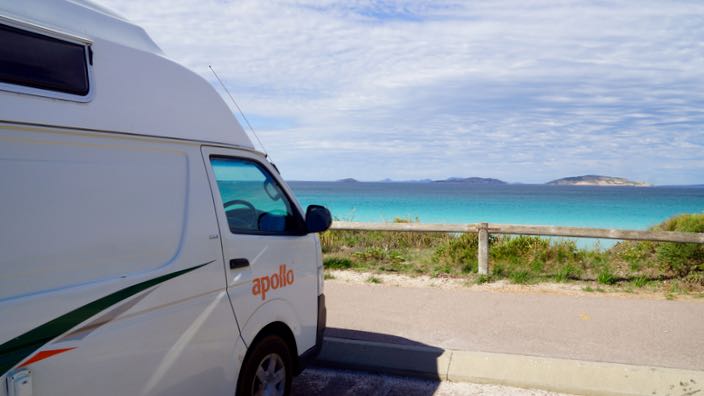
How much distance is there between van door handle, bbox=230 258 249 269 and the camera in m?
3.88

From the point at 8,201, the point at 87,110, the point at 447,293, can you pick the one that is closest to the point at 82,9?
the point at 87,110

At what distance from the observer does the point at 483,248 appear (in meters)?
9.28

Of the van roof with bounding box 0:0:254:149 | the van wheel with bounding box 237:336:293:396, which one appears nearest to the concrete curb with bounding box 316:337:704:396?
the van wheel with bounding box 237:336:293:396

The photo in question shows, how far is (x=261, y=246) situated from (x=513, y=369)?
281cm

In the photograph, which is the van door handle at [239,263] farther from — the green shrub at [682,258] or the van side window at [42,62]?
the green shrub at [682,258]

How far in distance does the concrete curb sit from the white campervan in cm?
170

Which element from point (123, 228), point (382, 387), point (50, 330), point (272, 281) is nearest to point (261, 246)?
point (272, 281)

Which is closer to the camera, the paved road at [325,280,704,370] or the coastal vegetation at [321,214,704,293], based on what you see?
the paved road at [325,280,704,370]

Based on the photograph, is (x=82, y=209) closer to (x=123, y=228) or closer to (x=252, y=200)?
(x=123, y=228)

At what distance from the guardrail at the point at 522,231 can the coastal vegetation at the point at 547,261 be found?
1.85 feet

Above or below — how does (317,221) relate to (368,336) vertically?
above

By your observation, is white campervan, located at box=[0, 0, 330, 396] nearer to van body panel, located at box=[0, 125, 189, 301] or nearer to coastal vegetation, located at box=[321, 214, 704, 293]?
van body panel, located at box=[0, 125, 189, 301]

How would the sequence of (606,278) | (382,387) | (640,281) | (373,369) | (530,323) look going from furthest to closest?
(606,278)
(640,281)
(530,323)
(373,369)
(382,387)

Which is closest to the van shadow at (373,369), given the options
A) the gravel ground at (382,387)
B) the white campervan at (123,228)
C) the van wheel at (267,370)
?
the gravel ground at (382,387)
